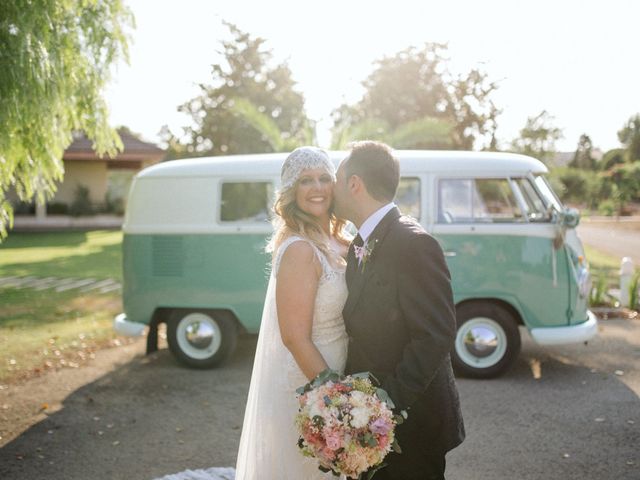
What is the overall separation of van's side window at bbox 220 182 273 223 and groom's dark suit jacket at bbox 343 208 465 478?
4684mm

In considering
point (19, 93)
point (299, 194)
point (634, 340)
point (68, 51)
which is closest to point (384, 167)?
point (299, 194)

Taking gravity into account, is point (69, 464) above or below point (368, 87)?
below

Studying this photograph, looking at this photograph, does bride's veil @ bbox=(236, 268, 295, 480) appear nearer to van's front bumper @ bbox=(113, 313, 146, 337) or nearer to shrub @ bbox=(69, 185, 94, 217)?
van's front bumper @ bbox=(113, 313, 146, 337)

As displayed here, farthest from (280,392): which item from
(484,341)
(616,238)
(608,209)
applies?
(608,209)

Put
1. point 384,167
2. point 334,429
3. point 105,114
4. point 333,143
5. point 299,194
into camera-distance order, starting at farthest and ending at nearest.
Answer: point 333,143 → point 105,114 → point 299,194 → point 384,167 → point 334,429

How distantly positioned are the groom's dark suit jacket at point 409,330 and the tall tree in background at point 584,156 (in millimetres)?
71455

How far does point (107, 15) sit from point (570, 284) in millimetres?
5686

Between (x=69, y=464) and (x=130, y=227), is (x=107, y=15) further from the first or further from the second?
(x=69, y=464)

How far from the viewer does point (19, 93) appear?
5719 mm

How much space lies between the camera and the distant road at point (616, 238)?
20.3 metres

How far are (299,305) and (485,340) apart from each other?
4705 mm

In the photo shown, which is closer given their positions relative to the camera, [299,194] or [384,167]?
[384,167]

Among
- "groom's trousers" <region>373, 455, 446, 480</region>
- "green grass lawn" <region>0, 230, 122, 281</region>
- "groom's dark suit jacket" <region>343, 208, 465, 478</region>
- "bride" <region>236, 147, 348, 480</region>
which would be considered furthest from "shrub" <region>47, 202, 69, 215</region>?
"groom's trousers" <region>373, 455, 446, 480</region>

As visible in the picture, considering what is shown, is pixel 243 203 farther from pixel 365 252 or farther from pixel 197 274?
pixel 365 252
